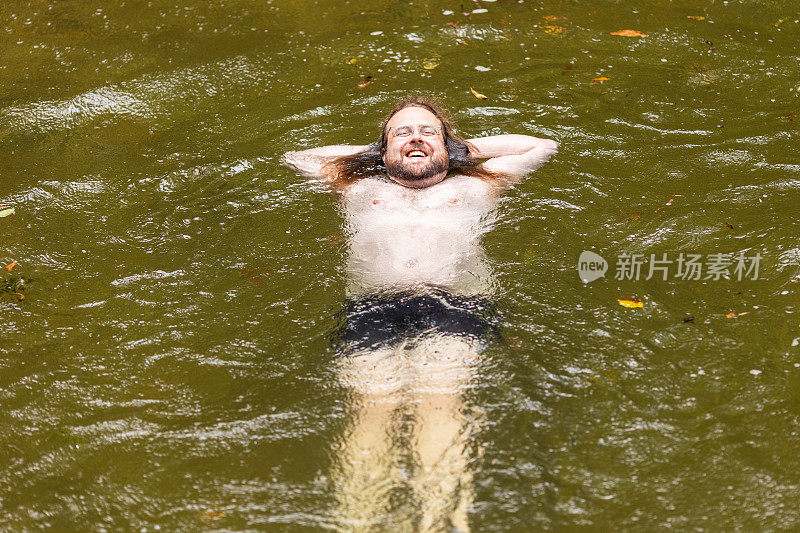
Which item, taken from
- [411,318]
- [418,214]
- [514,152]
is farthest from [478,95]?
[411,318]

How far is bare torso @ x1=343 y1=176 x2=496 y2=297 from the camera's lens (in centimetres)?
460

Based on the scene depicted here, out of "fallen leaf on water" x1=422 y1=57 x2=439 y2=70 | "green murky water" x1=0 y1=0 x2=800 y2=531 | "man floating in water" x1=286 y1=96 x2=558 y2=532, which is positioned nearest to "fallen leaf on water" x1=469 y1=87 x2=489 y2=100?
"green murky water" x1=0 y1=0 x2=800 y2=531

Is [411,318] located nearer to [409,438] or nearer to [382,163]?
[409,438]

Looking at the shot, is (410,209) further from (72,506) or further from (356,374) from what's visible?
(72,506)

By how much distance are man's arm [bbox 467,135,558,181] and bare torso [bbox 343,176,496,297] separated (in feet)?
1.11

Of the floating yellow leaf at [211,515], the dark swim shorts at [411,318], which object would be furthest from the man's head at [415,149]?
the floating yellow leaf at [211,515]

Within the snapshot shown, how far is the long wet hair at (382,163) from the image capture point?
5.46m

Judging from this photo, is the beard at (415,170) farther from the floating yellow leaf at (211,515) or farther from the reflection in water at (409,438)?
the floating yellow leaf at (211,515)

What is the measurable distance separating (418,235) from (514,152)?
4.85 ft

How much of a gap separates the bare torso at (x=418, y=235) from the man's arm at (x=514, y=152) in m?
0.34

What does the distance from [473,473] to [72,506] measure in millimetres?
1964

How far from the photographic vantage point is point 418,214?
496 centimetres

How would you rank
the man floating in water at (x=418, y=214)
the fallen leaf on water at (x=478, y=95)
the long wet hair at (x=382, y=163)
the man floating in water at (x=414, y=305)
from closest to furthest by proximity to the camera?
1. the man floating in water at (x=414, y=305)
2. the man floating in water at (x=418, y=214)
3. the long wet hair at (x=382, y=163)
4. the fallen leaf on water at (x=478, y=95)

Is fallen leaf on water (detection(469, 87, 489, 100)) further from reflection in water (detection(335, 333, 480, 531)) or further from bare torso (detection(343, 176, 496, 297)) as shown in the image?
reflection in water (detection(335, 333, 480, 531))
